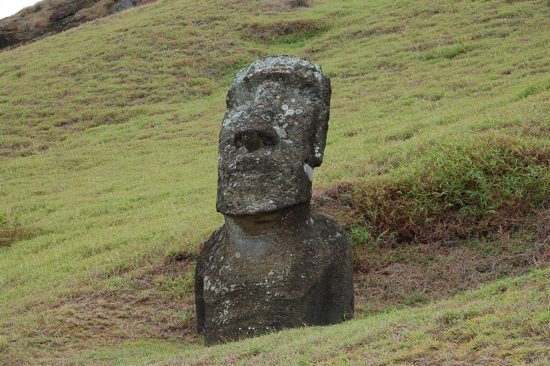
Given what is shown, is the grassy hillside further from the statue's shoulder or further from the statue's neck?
the statue's neck

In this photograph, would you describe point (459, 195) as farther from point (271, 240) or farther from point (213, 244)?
point (213, 244)

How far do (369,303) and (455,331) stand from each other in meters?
2.57

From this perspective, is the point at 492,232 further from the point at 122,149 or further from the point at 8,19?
the point at 8,19

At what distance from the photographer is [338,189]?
27.3 ft

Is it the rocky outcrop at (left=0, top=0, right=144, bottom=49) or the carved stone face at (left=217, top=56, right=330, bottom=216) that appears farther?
the rocky outcrop at (left=0, top=0, right=144, bottom=49)

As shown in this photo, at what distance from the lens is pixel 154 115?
62.0 ft

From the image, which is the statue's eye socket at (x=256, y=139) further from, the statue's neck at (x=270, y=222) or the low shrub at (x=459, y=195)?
the low shrub at (x=459, y=195)

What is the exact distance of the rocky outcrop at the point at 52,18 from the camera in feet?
114

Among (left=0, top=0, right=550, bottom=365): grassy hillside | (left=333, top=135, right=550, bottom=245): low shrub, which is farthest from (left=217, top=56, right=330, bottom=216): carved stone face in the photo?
(left=333, top=135, right=550, bottom=245): low shrub

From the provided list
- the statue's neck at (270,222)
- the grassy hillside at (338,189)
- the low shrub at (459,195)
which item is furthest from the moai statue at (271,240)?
the low shrub at (459,195)

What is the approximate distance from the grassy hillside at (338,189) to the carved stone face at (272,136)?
1.17 meters

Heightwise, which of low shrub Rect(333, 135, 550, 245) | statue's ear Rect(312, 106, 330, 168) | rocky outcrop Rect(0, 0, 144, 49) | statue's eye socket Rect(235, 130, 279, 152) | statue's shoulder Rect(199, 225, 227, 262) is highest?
rocky outcrop Rect(0, 0, 144, 49)

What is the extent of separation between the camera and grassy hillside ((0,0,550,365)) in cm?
434

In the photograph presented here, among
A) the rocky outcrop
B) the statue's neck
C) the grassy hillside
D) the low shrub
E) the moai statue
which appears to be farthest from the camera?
the rocky outcrop
